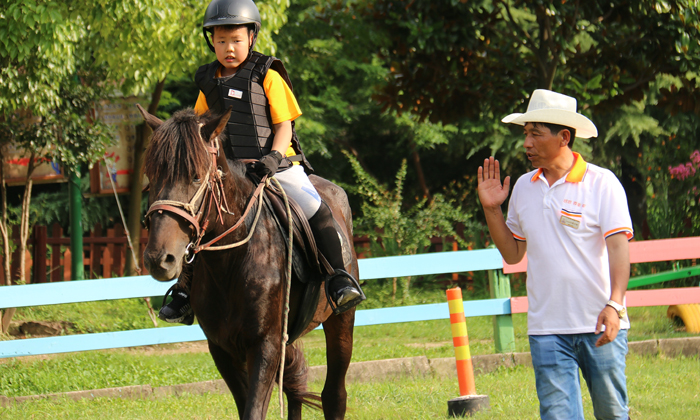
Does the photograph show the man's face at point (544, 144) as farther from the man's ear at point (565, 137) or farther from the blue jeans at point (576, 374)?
the blue jeans at point (576, 374)

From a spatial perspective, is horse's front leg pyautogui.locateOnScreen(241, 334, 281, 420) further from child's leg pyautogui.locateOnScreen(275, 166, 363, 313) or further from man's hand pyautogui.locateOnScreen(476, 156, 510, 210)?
man's hand pyautogui.locateOnScreen(476, 156, 510, 210)

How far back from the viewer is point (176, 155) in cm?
348

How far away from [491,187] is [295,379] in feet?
7.38

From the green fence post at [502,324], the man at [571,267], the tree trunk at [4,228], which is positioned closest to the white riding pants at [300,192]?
the man at [571,267]

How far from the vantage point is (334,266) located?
462 cm

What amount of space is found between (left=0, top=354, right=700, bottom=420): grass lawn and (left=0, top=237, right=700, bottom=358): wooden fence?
0.70 metres

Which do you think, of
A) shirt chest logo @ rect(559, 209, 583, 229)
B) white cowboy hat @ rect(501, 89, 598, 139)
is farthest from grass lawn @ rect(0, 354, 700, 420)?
white cowboy hat @ rect(501, 89, 598, 139)

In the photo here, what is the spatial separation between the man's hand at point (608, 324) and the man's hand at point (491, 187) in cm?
80

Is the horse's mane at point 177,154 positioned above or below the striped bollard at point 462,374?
above

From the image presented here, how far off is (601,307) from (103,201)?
1594cm

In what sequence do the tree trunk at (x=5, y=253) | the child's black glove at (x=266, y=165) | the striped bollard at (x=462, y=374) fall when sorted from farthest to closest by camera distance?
the tree trunk at (x=5, y=253) → the striped bollard at (x=462, y=374) → the child's black glove at (x=266, y=165)

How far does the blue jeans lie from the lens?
3359mm

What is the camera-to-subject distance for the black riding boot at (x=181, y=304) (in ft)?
14.2

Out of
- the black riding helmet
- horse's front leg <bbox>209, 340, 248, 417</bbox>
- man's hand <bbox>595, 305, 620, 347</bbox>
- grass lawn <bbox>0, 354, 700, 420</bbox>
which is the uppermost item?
the black riding helmet
